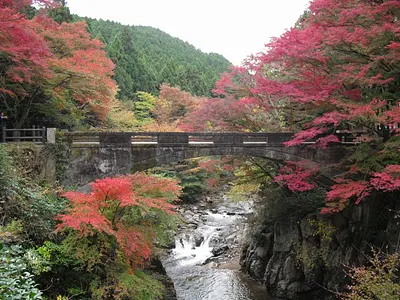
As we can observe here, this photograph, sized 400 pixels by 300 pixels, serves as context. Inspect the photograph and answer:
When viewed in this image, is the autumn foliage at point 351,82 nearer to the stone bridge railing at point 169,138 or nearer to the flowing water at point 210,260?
the stone bridge railing at point 169,138

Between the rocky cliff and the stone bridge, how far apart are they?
3509 mm

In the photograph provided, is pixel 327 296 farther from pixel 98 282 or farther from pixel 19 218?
pixel 19 218

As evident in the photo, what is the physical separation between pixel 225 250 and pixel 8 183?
1344 cm

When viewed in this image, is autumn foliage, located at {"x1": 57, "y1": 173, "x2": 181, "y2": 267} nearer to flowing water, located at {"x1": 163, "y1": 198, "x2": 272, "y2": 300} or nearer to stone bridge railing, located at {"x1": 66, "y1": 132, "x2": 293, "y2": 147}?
stone bridge railing, located at {"x1": 66, "y1": 132, "x2": 293, "y2": 147}

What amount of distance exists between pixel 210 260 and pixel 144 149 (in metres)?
8.57

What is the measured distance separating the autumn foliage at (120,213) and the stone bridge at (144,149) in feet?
8.70

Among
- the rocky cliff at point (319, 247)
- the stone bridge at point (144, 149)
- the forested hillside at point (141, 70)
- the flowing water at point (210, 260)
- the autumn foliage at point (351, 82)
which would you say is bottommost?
the flowing water at point (210, 260)

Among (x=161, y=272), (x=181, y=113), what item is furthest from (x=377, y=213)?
(x=181, y=113)

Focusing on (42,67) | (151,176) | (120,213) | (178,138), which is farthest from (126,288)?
(42,67)

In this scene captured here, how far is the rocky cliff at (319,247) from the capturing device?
38.9 feet

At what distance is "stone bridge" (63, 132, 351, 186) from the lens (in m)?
12.8

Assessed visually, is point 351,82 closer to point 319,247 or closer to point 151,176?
point 319,247

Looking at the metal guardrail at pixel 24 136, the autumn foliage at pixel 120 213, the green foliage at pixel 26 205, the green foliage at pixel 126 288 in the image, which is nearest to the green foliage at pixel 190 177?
the metal guardrail at pixel 24 136

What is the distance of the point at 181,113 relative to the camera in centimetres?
3925
